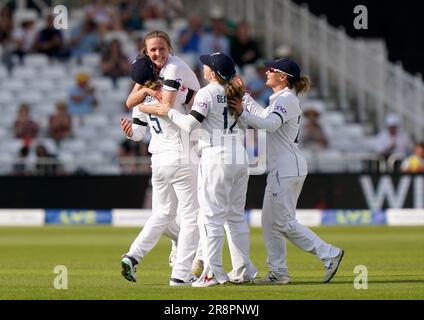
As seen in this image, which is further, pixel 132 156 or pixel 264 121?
pixel 132 156

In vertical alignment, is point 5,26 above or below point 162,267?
above

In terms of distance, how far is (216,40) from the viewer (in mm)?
23656

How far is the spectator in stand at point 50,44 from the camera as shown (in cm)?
2414

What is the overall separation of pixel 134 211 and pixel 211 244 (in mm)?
10304

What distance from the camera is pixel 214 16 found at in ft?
81.2

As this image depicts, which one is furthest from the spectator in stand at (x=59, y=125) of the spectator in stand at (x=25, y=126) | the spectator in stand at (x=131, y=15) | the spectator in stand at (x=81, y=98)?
the spectator in stand at (x=131, y=15)

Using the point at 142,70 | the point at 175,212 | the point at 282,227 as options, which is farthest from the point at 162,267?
the point at 142,70

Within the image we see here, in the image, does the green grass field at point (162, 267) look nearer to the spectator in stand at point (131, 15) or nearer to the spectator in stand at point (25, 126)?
the spectator in stand at point (25, 126)

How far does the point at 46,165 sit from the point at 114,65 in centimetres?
379

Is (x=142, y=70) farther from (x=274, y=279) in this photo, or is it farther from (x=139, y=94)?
(x=274, y=279)

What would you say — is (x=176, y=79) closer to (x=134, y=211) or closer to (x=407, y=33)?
(x=134, y=211)

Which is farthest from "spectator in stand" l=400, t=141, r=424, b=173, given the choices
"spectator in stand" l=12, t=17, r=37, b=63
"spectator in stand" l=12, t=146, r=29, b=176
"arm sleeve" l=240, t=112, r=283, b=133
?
"arm sleeve" l=240, t=112, r=283, b=133

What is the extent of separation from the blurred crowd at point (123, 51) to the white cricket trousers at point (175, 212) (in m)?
10.8
